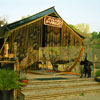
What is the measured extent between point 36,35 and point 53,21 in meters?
2.11

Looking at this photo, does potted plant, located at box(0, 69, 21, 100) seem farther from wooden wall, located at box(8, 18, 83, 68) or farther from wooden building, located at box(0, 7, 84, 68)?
wooden wall, located at box(8, 18, 83, 68)

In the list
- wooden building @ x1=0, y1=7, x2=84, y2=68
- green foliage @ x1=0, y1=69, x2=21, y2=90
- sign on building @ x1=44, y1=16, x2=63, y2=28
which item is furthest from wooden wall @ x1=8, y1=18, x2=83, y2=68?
green foliage @ x1=0, y1=69, x2=21, y2=90

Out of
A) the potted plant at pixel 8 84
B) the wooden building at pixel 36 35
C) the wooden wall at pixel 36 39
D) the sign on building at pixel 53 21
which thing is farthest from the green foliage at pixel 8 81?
the sign on building at pixel 53 21

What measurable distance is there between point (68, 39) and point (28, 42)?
4.15m

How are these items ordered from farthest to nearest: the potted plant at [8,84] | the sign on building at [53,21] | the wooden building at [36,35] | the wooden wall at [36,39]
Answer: the sign on building at [53,21] < the wooden wall at [36,39] < the wooden building at [36,35] < the potted plant at [8,84]

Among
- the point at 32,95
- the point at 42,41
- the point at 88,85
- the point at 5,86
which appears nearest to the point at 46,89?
the point at 32,95

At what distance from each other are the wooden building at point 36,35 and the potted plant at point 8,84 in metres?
5.01

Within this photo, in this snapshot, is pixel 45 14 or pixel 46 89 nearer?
pixel 46 89

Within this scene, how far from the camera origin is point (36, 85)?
25.8 feet

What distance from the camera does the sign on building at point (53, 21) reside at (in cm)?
1335

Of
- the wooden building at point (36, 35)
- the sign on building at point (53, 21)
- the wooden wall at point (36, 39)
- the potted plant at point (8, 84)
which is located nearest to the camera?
the potted plant at point (8, 84)

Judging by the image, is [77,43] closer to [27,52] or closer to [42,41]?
[42,41]

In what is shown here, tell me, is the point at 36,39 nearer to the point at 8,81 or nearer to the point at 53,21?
the point at 53,21

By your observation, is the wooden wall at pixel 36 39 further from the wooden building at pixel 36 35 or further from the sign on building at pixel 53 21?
the sign on building at pixel 53 21
